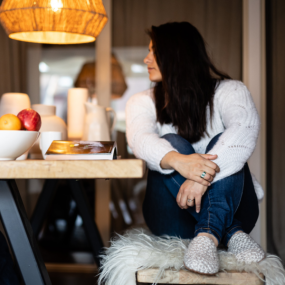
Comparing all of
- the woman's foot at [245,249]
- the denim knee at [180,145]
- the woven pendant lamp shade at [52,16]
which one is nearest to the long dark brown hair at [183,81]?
the denim knee at [180,145]

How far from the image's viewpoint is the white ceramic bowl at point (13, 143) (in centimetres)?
78

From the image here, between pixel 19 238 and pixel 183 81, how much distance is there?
33.2 inches

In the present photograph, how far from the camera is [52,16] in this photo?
1.19 meters

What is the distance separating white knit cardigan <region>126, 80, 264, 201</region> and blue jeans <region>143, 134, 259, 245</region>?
38 mm

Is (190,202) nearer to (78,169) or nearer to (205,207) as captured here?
(205,207)

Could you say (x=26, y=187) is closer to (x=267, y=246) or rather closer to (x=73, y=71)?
(x=73, y=71)

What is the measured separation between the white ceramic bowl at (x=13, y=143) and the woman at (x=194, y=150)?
0.40 m

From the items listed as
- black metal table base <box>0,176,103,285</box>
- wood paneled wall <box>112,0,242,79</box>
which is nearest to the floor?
black metal table base <box>0,176,103,285</box>

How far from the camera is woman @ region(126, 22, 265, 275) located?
90 cm

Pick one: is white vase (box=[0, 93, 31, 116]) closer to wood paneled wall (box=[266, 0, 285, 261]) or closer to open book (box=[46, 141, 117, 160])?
open book (box=[46, 141, 117, 160])

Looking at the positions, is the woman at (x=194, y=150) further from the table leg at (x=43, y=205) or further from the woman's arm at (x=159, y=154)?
the table leg at (x=43, y=205)

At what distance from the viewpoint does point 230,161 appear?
995 mm

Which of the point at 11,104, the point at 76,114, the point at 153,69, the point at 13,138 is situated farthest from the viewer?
the point at 76,114

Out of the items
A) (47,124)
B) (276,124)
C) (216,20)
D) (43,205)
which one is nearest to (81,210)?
(43,205)
